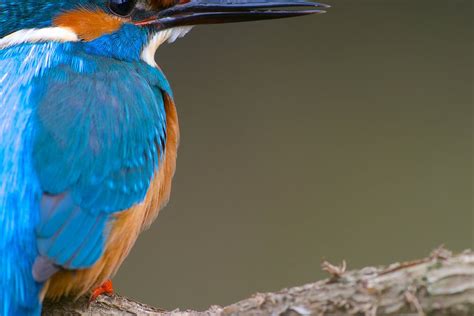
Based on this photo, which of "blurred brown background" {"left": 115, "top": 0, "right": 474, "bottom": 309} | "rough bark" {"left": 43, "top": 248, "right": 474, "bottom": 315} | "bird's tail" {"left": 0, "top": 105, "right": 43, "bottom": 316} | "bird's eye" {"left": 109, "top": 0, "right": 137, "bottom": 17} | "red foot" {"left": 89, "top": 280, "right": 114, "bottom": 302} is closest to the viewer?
"rough bark" {"left": 43, "top": 248, "right": 474, "bottom": 315}

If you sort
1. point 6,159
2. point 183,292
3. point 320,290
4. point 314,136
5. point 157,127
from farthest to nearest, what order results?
point 314,136
point 183,292
point 157,127
point 6,159
point 320,290

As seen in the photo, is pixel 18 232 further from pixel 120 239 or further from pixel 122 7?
pixel 122 7

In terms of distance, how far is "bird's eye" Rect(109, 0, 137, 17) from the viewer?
2.55 metres

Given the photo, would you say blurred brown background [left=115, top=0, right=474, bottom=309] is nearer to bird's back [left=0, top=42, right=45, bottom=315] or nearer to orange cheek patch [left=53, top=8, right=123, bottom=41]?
orange cheek patch [left=53, top=8, right=123, bottom=41]

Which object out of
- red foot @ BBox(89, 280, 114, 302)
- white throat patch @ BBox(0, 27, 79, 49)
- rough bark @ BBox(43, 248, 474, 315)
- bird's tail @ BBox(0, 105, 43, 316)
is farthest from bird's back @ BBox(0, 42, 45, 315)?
rough bark @ BBox(43, 248, 474, 315)

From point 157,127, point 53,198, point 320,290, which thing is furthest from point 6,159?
point 320,290

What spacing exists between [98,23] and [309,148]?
2.06 metres

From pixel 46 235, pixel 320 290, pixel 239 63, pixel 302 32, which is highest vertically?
pixel 302 32

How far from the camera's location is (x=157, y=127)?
2.46 meters

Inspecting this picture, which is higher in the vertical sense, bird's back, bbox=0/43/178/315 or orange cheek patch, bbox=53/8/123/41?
orange cheek patch, bbox=53/8/123/41

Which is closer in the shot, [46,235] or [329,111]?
[46,235]

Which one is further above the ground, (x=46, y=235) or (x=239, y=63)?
(x=239, y=63)

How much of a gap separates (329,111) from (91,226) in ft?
7.85

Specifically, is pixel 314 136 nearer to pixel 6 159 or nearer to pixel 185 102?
pixel 185 102
